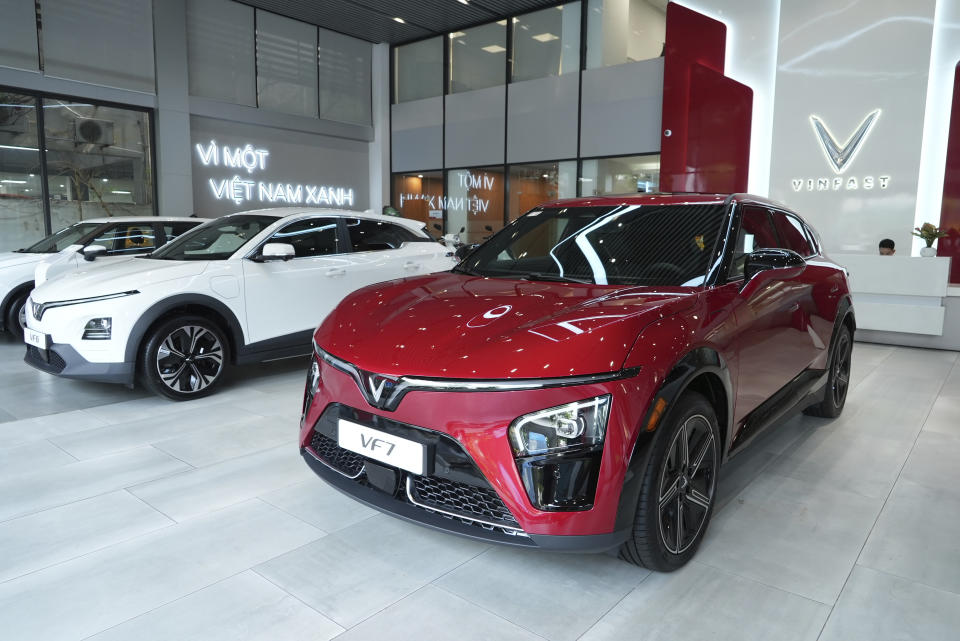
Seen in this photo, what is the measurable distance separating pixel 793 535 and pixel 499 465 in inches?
58.0

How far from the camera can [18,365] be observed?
5375 mm

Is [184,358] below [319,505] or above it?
above

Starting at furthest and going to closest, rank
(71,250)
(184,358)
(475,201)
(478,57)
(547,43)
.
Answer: (475,201) → (478,57) → (547,43) → (71,250) → (184,358)

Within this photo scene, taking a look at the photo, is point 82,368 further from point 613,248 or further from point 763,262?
point 763,262

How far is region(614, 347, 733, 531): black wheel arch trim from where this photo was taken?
5.79ft

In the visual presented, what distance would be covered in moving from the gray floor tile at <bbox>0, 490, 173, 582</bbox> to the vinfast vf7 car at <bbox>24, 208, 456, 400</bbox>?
5.07 feet

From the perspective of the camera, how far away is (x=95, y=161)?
32.8 ft

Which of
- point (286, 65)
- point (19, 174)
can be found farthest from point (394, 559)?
point (286, 65)

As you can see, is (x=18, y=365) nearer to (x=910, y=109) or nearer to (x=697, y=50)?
(x=697, y=50)

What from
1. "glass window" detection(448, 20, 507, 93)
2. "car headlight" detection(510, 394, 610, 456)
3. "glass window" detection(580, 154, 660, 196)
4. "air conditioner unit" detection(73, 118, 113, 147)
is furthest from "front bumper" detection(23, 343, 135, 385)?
"glass window" detection(448, 20, 507, 93)

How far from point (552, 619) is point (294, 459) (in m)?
1.80

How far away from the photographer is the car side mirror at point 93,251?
19.5 ft

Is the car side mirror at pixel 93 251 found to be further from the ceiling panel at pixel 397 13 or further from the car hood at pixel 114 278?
the ceiling panel at pixel 397 13

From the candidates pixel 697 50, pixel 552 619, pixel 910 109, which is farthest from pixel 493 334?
pixel 697 50
